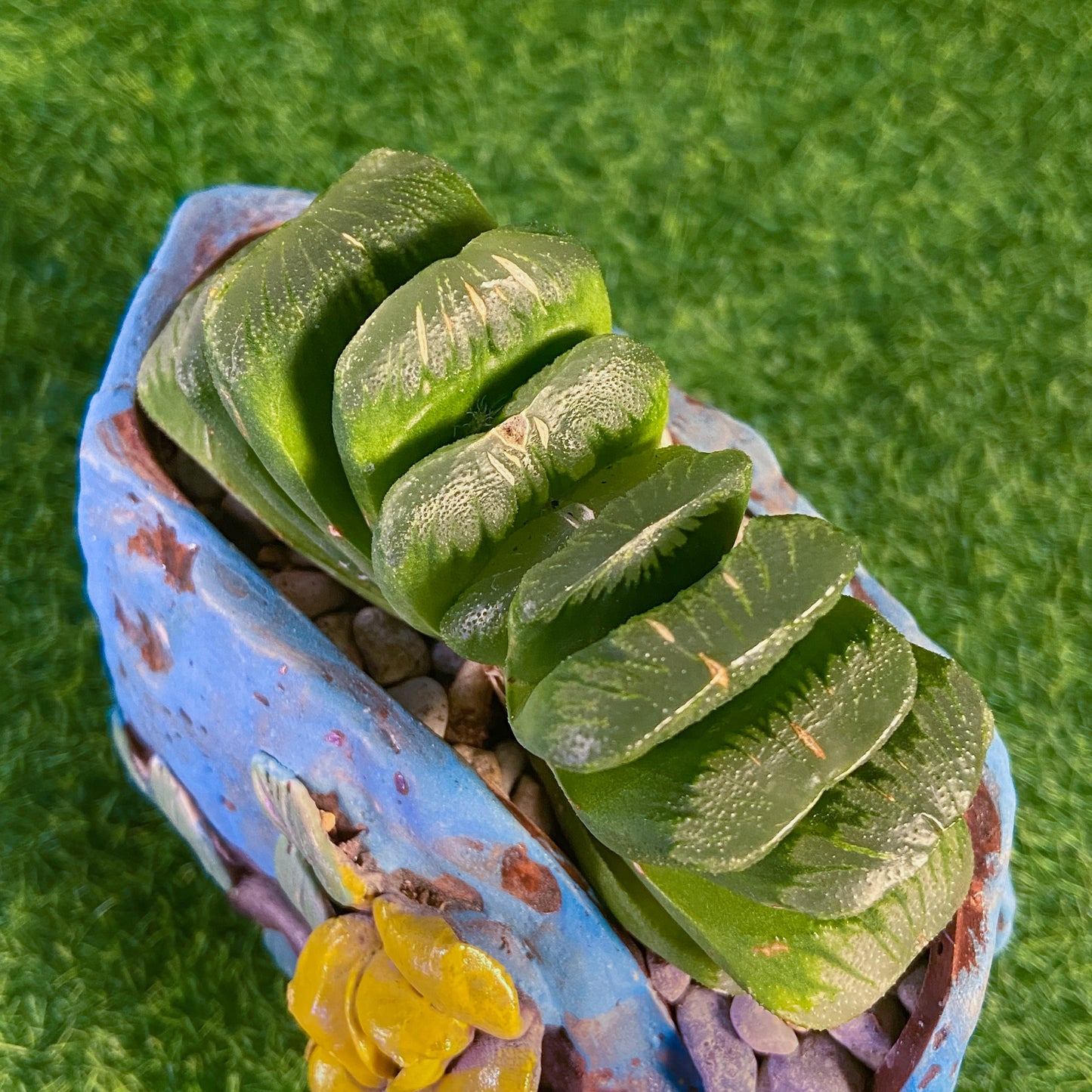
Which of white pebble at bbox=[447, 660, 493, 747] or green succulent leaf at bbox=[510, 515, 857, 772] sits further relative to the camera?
white pebble at bbox=[447, 660, 493, 747]

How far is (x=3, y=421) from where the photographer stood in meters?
1.09

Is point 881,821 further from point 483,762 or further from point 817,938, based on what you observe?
point 483,762

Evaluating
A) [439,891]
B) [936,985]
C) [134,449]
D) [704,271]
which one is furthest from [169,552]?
[704,271]

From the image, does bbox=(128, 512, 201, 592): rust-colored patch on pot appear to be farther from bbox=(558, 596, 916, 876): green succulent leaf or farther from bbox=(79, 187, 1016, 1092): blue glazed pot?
bbox=(558, 596, 916, 876): green succulent leaf

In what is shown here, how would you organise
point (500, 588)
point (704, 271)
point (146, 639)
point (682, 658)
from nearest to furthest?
point (682, 658) → point (500, 588) → point (146, 639) → point (704, 271)

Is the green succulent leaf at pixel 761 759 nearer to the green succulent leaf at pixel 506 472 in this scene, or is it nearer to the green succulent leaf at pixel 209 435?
the green succulent leaf at pixel 506 472

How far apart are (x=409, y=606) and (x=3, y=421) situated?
0.74 meters

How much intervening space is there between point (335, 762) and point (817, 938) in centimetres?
31

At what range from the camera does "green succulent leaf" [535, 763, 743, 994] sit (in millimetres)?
591

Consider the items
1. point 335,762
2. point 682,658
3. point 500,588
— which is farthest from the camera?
point 335,762

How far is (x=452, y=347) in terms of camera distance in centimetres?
55

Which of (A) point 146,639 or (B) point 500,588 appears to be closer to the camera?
(B) point 500,588

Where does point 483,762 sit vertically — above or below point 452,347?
below

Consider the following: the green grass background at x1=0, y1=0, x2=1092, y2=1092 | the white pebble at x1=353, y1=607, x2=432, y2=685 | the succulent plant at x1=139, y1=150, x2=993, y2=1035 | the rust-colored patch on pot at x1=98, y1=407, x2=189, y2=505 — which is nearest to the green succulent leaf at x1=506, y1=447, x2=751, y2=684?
the succulent plant at x1=139, y1=150, x2=993, y2=1035
